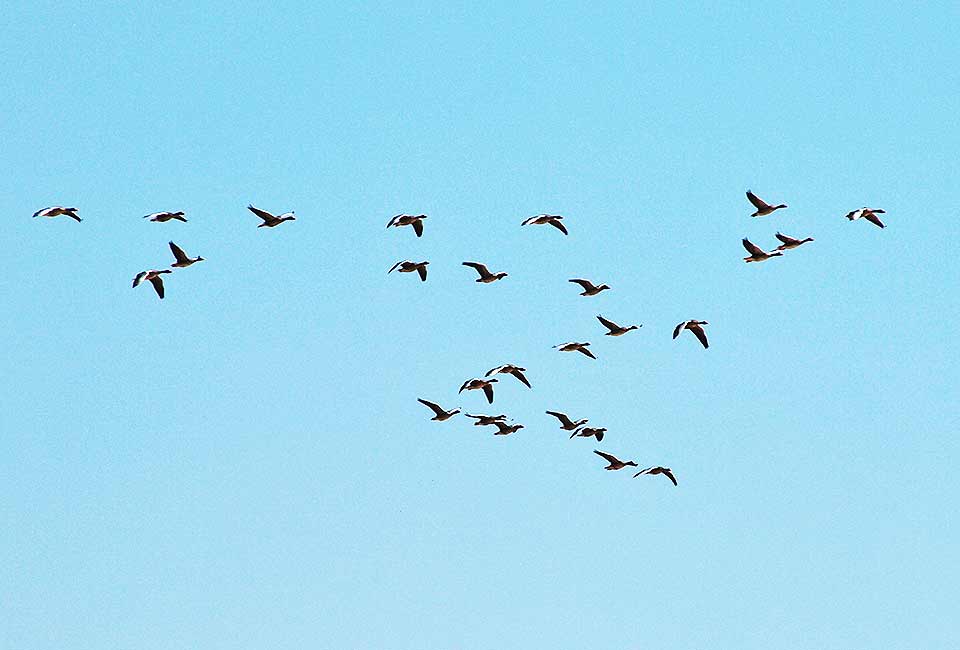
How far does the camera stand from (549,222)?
209ft

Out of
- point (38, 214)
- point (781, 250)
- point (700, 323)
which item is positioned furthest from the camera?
point (700, 323)

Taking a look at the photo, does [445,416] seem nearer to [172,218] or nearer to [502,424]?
[502,424]

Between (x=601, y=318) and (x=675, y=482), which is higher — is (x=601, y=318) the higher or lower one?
the higher one

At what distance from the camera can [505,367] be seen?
67.4 metres

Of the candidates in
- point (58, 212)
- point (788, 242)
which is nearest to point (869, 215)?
point (788, 242)

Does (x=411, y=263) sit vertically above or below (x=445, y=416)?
above

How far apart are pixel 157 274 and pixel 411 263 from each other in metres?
10.7

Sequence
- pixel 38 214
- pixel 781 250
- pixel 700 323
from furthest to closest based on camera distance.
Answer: pixel 700 323 < pixel 781 250 < pixel 38 214

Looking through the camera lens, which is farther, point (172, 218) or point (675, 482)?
point (675, 482)

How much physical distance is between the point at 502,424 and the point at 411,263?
26.0 ft

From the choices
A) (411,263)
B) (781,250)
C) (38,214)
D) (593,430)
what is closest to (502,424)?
(593,430)

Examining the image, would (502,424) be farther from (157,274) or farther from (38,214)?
(38,214)

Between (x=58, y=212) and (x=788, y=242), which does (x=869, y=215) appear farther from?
(x=58, y=212)

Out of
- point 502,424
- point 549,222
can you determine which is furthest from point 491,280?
point 502,424
